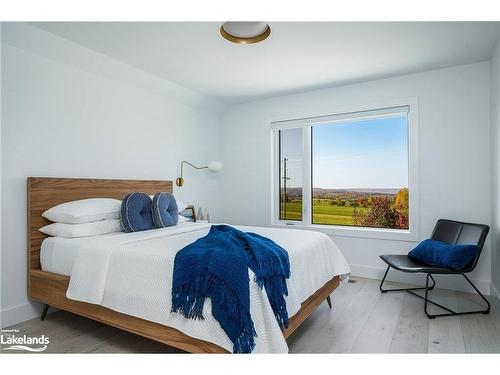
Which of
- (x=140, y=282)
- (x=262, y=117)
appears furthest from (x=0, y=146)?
(x=262, y=117)

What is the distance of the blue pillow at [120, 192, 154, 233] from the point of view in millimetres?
2621

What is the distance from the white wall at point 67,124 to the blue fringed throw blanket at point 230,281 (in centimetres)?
163

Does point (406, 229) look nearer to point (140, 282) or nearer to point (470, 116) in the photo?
point (470, 116)

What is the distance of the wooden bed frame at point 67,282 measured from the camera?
5.67 feet

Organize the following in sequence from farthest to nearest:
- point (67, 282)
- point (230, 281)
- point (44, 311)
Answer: point (44, 311) < point (67, 282) < point (230, 281)

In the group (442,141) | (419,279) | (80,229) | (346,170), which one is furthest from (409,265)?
(80,229)

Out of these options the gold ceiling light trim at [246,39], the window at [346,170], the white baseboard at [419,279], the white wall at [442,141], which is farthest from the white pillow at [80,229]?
the white baseboard at [419,279]

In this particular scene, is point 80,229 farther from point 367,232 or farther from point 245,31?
point 367,232

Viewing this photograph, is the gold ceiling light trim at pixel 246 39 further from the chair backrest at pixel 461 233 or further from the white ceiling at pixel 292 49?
the chair backrest at pixel 461 233

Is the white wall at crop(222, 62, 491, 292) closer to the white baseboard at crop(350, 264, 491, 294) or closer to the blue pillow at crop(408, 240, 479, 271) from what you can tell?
the white baseboard at crop(350, 264, 491, 294)

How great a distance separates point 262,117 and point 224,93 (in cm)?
64

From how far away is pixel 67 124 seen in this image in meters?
2.74

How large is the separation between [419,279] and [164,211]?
9.15 ft
